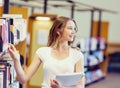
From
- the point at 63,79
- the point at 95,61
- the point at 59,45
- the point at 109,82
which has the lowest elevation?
the point at 109,82

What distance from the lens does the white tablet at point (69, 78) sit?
2193 mm

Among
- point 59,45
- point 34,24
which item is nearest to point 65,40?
point 59,45

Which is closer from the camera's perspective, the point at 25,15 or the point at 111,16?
the point at 25,15

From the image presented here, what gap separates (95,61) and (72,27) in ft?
18.7

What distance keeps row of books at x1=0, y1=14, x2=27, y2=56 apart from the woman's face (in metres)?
0.45

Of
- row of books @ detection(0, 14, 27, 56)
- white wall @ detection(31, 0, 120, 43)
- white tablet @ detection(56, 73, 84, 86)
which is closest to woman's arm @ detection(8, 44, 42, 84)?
row of books @ detection(0, 14, 27, 56)

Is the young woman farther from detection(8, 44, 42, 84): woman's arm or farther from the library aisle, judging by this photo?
the library aisle

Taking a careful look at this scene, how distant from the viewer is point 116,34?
1106 centimetres

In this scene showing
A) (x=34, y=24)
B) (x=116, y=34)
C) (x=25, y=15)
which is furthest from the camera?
(x=116, y=34)

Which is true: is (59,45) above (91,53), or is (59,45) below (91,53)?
above

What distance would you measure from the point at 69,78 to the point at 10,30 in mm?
907

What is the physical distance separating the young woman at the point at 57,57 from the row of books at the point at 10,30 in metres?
0.11

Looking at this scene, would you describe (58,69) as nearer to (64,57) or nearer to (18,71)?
(64,57)

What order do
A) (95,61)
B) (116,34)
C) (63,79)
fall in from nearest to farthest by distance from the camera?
(63,79)
(95,61)
(116,34)
